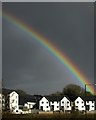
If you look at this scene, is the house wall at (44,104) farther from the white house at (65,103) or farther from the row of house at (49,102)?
the white house at (65,103)

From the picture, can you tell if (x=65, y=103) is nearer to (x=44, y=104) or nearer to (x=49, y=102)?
(x=44, y=104)

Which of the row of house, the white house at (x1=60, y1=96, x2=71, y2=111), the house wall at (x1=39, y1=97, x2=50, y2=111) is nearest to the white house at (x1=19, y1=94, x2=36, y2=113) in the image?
the row of house

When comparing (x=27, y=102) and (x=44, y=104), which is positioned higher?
(x=27, y=102)

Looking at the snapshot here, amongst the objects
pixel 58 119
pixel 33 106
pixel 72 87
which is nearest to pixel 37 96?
pixel 33 106

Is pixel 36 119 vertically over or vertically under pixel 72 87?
under

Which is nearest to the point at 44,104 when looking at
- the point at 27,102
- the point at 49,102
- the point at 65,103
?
the point at 49,102

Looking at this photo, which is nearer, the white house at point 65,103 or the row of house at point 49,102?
the white house at point 65,103

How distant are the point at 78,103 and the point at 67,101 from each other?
4920mm

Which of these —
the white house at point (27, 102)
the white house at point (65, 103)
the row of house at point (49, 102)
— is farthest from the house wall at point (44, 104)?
the white house at point (65, 103)

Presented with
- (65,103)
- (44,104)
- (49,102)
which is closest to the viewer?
(65,103)

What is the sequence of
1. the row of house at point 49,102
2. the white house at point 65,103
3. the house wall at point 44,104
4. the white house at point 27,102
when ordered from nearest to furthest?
the white house at point 65,103 < the row of house at point 49,102 < the white house at point 27,102 < the house wall at point 44,104

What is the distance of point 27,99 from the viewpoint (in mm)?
89562

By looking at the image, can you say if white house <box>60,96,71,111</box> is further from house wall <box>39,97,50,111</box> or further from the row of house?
house wall <box>39,97,50,111</box>

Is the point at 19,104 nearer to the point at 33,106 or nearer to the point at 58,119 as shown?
the point at 33,106
